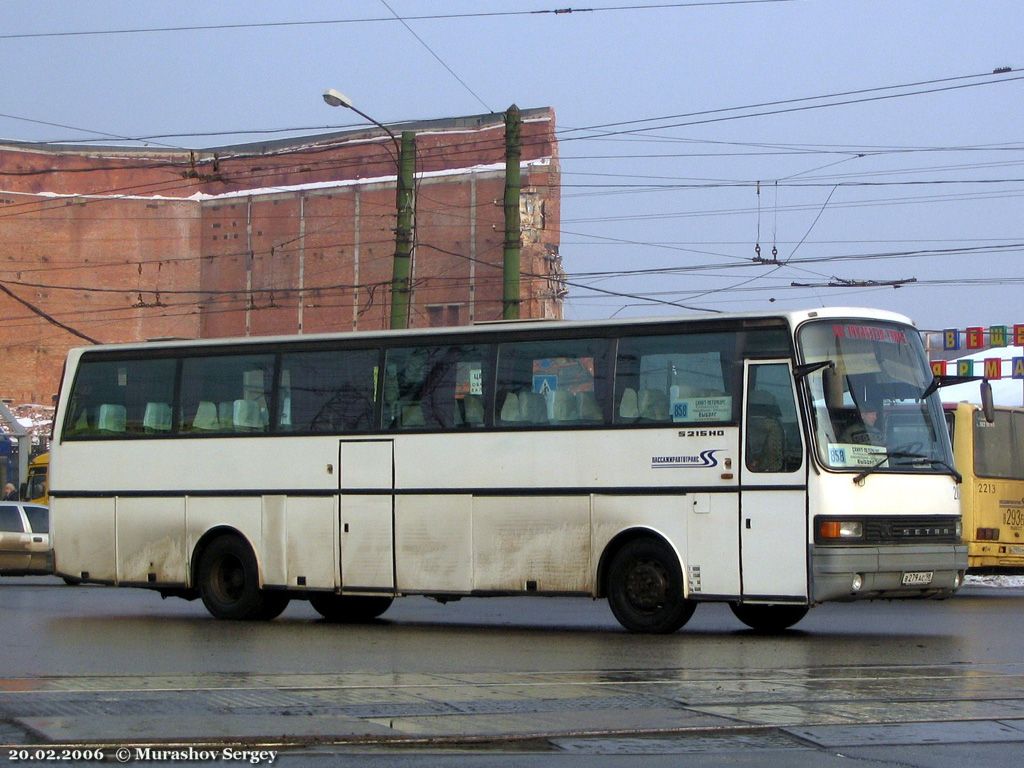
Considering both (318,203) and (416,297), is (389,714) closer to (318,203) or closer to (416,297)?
(416,297)

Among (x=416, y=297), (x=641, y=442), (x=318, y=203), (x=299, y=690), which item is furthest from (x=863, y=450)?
(x=318, y=203)

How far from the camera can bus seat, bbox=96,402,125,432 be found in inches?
739

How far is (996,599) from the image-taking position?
22.8 meters

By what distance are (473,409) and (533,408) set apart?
662 millimetres

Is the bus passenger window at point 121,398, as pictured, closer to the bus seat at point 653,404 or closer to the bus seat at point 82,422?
the bus seat at point 82,422

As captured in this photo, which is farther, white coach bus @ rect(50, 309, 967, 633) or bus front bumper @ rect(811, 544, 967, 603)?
white coach bus @ rect(50, 309, 967, 633)

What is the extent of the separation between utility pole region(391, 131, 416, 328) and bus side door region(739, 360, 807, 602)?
12460 millimetres

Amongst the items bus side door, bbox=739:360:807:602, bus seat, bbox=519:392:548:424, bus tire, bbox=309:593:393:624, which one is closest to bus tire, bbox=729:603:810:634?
→ bus side door, bbox=739:360:807:602

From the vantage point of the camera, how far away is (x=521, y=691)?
10.3 metres

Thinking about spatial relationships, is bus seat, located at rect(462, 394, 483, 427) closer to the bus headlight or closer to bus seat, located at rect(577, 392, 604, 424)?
bus seat, located at rect(577, 392, 604, 424)

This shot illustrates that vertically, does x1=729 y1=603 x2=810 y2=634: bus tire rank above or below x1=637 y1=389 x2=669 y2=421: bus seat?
below

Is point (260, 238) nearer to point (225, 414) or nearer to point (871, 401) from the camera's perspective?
point (225, 414)

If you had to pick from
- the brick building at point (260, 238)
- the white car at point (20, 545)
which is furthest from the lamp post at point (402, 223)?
the brick building at point (260, 238)

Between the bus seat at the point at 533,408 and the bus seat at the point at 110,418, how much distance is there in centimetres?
529
